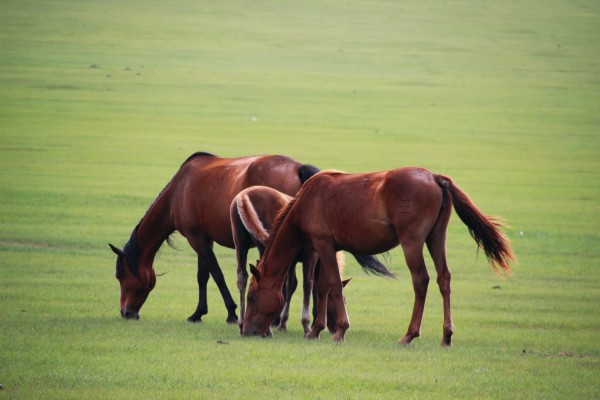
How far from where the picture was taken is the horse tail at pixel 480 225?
9.16 metres

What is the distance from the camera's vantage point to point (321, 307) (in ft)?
31.9

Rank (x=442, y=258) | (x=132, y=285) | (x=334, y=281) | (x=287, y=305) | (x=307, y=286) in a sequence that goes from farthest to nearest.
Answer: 1. (x=132, y=285)
2. (x=287, y=305)
3. (x=307, y=286)
4. (x=334, y=281)
5. (x=442, y=258)

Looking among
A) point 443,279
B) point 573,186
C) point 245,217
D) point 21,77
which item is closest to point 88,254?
point 245,217

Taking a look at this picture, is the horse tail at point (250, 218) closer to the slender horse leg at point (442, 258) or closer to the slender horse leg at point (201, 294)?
the slender horse leg at point (201, 294)

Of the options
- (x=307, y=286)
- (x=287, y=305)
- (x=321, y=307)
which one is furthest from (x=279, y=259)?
(x=287, y=305)

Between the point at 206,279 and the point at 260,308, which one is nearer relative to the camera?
the point at 260,308

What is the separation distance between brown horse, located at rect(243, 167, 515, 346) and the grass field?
0.35m

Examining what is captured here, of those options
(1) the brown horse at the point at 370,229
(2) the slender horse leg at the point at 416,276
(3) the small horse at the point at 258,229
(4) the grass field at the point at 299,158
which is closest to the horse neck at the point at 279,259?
(1) the brown horse at the point at 370,229

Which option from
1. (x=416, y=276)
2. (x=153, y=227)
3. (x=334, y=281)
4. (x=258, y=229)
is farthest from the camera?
(x=153, y=227)

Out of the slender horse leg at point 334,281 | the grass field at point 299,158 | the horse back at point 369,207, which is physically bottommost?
the grass field at point 299,158

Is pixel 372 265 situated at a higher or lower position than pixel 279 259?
lower

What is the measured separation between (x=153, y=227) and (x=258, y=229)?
1821 millimetres

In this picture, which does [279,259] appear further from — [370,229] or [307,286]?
[370,229]

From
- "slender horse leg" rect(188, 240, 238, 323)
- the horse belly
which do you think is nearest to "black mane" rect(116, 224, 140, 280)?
"slender horse leg" rect(188, 240, 238, 323)
